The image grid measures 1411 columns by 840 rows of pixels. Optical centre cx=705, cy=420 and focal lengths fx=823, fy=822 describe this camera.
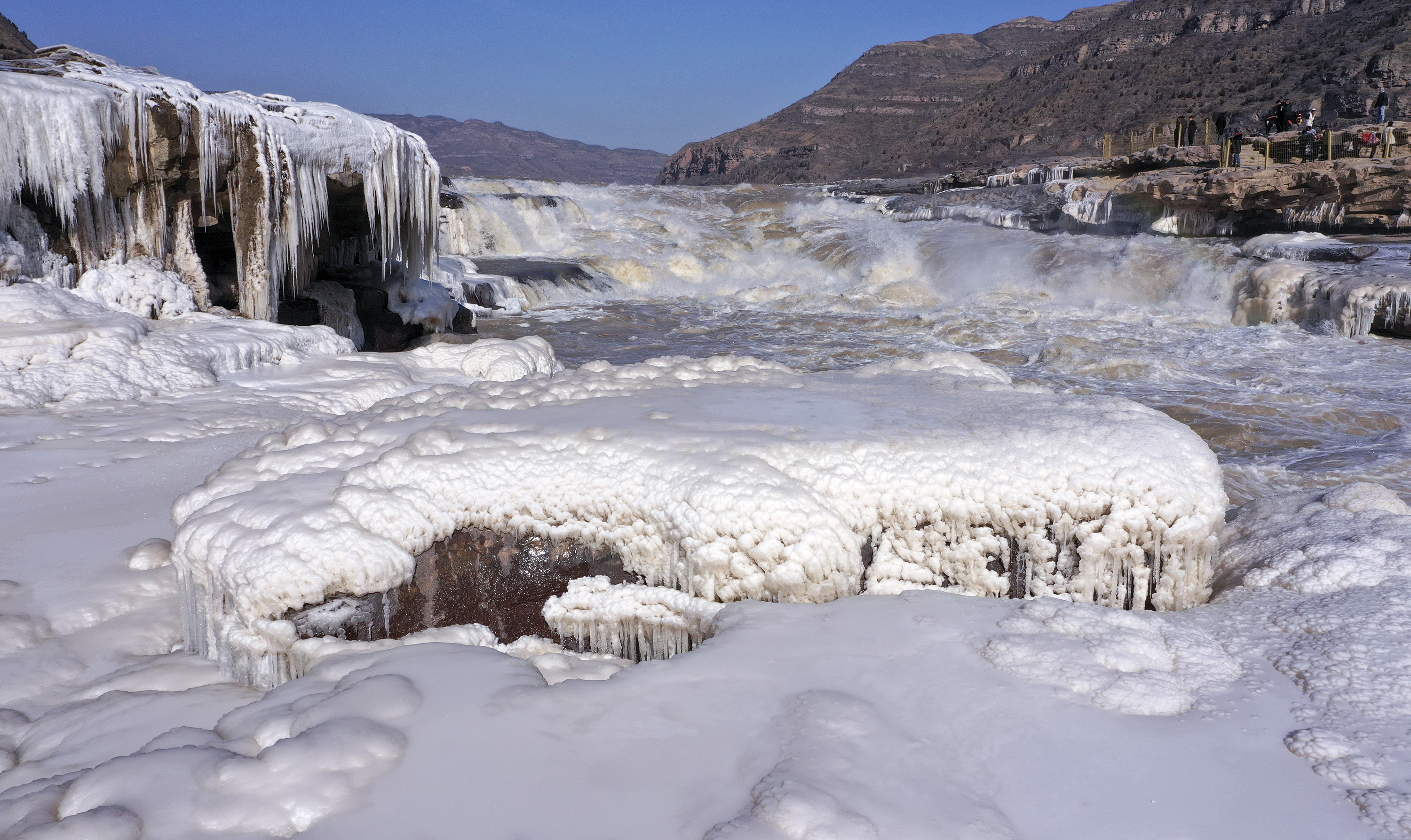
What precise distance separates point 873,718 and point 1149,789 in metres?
0.47

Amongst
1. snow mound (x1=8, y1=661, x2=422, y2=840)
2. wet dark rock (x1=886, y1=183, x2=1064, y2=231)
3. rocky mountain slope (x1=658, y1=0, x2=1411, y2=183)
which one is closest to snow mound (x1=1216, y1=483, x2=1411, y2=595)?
snow mound (x1=8, y1=661, x2=422, y2=840)

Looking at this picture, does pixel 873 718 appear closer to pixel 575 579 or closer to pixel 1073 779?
pixel 1073 779

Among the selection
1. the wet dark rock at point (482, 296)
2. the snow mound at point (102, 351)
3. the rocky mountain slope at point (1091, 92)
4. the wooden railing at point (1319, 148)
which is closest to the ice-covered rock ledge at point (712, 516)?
→ the snow mound at point (102, 351)

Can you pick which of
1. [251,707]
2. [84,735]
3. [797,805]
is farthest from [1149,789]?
[84,735]

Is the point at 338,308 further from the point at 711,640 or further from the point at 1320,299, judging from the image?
the point at 1320,299

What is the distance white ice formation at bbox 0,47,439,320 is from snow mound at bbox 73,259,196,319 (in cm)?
7

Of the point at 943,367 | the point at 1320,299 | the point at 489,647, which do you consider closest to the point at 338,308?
the point at 943,367

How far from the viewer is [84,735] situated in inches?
73.7

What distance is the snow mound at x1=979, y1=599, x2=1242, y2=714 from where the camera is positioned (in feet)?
5.49

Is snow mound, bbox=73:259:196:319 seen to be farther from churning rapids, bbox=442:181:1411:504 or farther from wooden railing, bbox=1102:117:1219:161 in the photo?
wooden railing, bbox=1102:117:1219:161

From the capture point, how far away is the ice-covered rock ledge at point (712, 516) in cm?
218

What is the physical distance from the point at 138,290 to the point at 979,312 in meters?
9.99

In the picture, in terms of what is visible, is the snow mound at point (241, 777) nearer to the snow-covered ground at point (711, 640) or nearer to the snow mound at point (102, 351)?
the snow-covered ground at point (711, 640)

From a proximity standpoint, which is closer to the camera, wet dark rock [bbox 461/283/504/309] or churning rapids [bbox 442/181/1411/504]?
churning rapids [bbox 442/181/1411/504]
